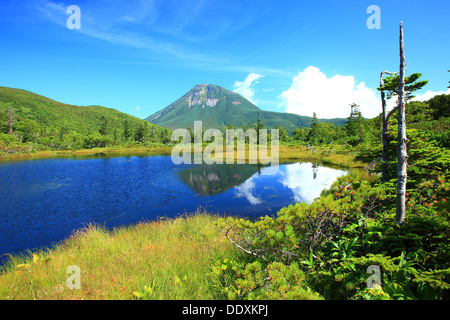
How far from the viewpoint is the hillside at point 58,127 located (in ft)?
344

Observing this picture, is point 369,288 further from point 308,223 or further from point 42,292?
point 42,292

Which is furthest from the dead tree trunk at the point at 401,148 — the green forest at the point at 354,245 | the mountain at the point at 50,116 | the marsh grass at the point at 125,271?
the mountain at the point at 50,116

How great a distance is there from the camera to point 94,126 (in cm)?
18312

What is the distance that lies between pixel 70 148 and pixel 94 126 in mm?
88973

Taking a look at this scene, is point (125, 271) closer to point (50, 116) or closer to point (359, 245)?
point (359, 245)

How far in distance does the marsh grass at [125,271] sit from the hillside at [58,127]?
118393 millimetres

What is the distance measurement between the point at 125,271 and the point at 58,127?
592ft

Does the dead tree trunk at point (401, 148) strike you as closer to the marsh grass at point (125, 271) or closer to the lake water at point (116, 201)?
the marsh grass at point (125, 271)

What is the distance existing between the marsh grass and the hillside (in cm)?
11839

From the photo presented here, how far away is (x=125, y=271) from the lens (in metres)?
5.98

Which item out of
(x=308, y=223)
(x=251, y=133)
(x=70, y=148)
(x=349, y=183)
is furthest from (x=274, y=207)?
(x=70, y=148)

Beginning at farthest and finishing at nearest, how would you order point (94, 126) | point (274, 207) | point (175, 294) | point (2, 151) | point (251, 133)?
point (94, 126), point (251, 133), point (2, 151), point (274, 207), point (175, 294)

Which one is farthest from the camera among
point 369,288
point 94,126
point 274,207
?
point 94,126
